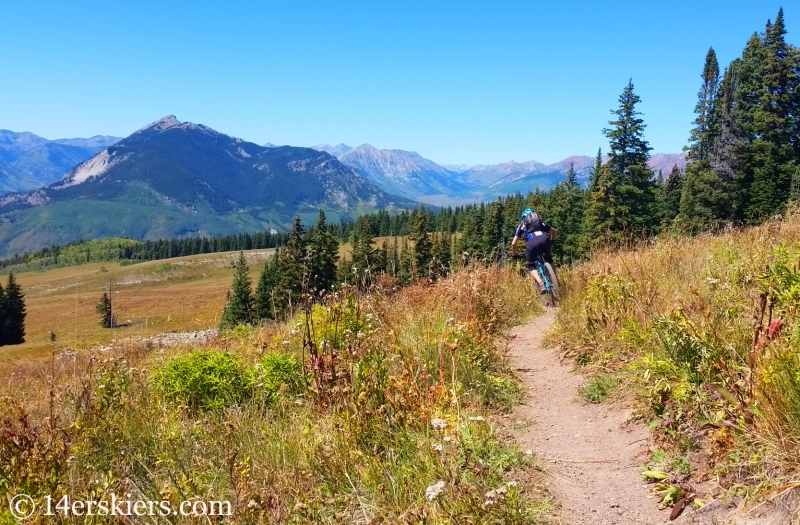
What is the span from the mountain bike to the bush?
640 cm

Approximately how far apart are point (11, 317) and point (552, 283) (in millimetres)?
87865

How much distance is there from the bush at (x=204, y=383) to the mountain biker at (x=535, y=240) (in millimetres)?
6502

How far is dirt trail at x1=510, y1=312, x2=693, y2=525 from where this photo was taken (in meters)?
2.92

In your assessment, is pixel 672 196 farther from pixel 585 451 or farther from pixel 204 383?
pixel 204 383

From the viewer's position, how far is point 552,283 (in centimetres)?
939

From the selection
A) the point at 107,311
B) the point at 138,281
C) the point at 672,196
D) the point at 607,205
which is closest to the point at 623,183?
the point at 607,205

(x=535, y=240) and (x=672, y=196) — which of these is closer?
(x=535, y=240)

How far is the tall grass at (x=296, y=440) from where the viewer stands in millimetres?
2746

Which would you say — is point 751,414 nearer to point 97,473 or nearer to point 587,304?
point 587,304

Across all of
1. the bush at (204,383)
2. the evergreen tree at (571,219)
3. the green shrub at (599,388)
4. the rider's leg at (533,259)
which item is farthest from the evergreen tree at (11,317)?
the green shrub at (599,388)

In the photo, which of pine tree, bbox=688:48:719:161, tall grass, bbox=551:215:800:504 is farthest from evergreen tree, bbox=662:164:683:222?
tall grass, bbox=551:215:800:504

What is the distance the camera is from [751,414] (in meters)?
2.92

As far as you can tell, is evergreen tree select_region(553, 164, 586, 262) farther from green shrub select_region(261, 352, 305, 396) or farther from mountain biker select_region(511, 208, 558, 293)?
green shrub select_region(261, 352, 305, 396)

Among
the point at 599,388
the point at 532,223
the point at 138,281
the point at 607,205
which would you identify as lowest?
the point at 138,281
